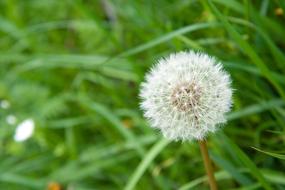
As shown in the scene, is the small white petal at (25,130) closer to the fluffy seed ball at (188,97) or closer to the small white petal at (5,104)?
the small white petal at (5,104)

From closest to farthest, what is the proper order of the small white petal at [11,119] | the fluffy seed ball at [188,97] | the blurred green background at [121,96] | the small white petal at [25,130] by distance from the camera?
the fluffy seed ball at [188,97], the blurred green background at [121,96], the small white petal at [25,130], the small white petal at [11,119]

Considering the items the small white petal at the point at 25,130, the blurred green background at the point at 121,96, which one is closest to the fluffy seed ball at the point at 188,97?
the blurred green background at the point at 121,96

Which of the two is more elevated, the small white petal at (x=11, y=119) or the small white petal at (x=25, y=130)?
the small white petal at (x=11, y=119)

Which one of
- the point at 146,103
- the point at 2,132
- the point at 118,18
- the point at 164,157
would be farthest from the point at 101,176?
the point at 146,103

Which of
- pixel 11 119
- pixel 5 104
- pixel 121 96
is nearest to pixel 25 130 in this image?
pixel 11 119

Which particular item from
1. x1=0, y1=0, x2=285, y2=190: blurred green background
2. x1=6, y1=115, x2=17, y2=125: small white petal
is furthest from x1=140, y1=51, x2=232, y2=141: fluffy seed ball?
x1=6, y1=115, x2=17, y2=125: small white petal

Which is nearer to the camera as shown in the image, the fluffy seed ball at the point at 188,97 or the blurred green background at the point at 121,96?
the fluffy seed ball at the point at 188,97
